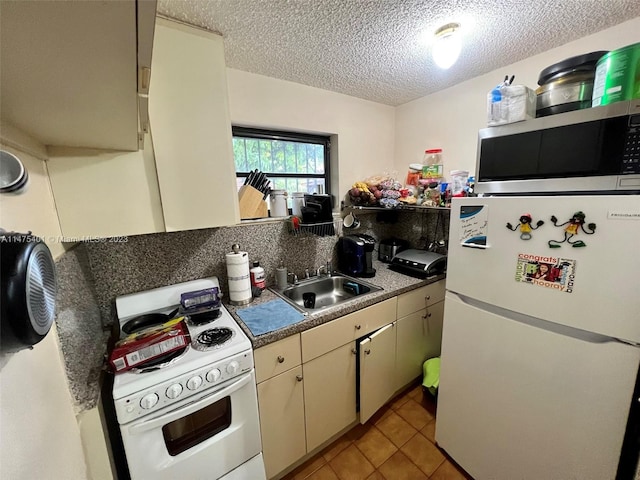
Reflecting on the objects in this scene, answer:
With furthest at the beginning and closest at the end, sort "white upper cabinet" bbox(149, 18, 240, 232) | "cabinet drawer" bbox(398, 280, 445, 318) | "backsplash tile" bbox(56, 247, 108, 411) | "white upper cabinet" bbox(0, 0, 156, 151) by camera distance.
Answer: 1. "cabinet drawer" bbox(398, 280, 445, 318)
2. "white upper cabinet" bbox(149, 18, 240, 232)
3. "backsplash tile" bbox(56, 247, 108, 411)
4. "white upper cabinet" bbox(0, 0, 156, 151)

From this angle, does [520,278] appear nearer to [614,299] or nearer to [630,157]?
[614,299]

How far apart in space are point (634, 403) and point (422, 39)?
1608mm

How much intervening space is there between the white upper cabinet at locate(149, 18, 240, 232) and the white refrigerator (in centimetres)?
110

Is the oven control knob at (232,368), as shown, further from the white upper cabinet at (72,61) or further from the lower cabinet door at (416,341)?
the lower cabinet door at (416,341)

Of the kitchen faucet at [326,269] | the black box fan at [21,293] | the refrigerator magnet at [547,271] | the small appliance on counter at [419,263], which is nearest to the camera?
the black box fan at [21,293]

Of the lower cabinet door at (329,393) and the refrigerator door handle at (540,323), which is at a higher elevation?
the refrigerator door handle at (540,323)

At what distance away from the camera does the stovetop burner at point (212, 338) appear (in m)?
0.98

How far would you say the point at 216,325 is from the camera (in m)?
1.15

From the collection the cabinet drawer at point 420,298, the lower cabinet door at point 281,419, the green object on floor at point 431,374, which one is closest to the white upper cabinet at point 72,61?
the lower cabinet door at point 281,419

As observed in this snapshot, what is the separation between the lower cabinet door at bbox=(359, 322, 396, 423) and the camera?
55.5 inches

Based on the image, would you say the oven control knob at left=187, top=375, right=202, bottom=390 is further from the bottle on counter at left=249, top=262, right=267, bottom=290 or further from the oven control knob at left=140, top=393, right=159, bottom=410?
the bottle on counter at left=249, top=262, right=267, bottom=290

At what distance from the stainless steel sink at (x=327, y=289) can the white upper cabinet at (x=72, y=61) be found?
1.18 meters

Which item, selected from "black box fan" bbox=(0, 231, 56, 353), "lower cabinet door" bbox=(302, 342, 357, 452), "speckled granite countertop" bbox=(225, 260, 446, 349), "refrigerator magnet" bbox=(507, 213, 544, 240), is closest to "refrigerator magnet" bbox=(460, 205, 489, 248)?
"refrigerator magnet" bbox=(507, 213, 544, 240)

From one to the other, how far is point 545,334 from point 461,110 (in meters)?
1.50
